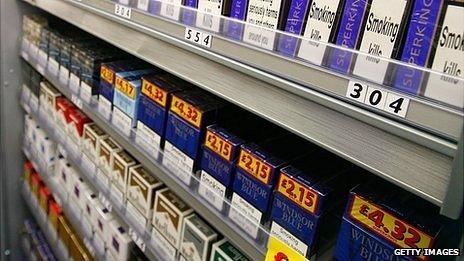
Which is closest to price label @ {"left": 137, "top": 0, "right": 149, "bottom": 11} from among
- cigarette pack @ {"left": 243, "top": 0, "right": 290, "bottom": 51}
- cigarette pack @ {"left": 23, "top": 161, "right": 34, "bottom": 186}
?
cigarette pack @ {"left": 243, "top": 0, "right": 290, "bottom": 51}

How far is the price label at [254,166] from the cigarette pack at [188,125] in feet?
0.50

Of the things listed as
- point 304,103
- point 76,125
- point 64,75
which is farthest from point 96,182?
point 304,103

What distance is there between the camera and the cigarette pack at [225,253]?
89cm

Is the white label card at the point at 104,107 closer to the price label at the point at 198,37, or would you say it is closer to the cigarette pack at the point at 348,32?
the price label at the point at 198,37

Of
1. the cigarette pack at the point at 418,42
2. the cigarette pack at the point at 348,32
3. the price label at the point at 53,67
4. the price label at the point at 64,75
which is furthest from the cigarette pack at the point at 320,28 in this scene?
the price label at the point at 53,67

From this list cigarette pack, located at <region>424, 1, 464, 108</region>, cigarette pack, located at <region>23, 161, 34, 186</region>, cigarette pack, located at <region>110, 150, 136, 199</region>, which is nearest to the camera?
cigarette pack, located at <region>424, 1, 464, 108</region>

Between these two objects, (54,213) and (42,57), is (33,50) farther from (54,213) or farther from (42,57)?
(54,213)

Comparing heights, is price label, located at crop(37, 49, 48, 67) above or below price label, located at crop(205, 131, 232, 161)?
below

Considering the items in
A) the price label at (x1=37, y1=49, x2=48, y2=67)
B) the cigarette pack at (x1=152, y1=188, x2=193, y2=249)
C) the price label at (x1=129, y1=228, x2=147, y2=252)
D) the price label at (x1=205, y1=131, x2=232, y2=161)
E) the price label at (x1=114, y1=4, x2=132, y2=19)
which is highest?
the price label at (x1=114, y1=4, x2=132, y2=19)

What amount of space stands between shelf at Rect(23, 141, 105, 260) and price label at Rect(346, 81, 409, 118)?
4.04 ft

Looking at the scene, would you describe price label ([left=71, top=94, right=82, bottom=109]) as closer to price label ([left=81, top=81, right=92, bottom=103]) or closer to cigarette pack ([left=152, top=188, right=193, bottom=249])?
price label ([left=81, top=81, right=92, bottom=103])

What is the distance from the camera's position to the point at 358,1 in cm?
58

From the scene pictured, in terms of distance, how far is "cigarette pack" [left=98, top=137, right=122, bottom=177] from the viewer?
1.29 meters

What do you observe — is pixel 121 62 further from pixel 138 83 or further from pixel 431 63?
pixel 431 63
